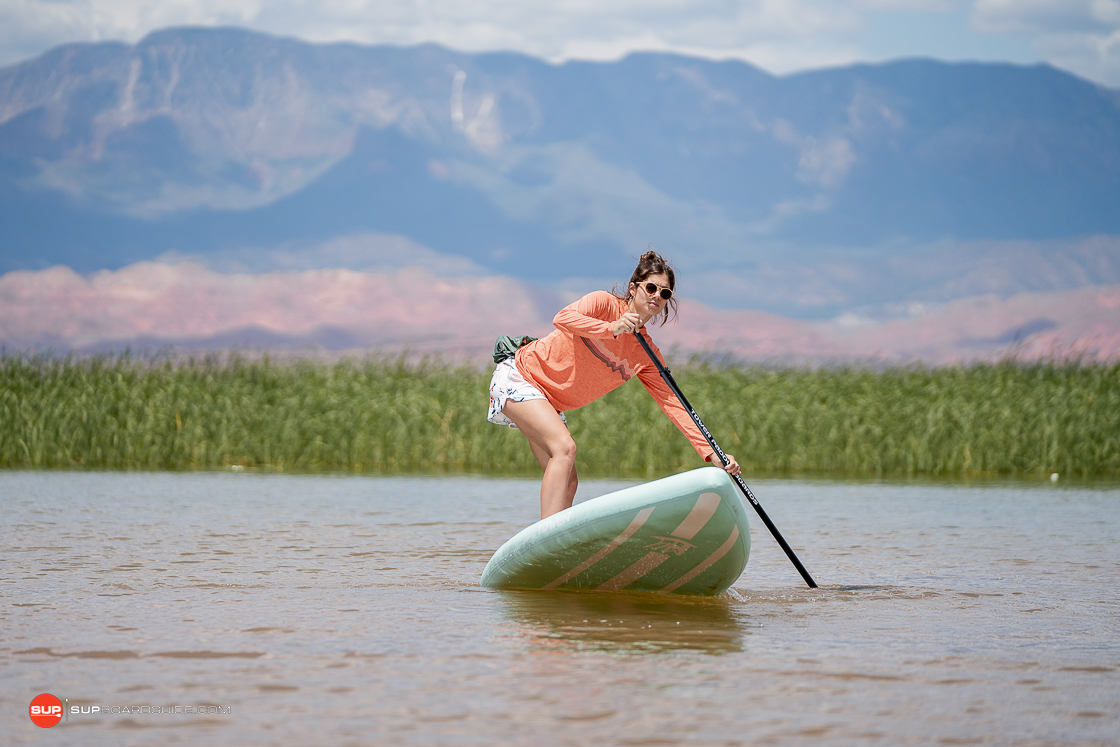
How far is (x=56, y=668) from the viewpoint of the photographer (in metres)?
3.99

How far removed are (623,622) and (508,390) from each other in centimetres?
141

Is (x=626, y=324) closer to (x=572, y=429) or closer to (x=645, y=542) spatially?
(x=645, y=542)

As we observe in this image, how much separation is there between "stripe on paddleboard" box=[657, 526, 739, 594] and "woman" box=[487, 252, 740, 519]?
0.30m

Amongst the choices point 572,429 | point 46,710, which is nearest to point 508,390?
point 46,710

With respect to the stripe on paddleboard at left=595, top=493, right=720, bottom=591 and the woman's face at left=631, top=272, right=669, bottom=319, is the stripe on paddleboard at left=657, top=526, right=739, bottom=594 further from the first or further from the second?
the woman's face at left=631, top=272, right=669, bottom=319

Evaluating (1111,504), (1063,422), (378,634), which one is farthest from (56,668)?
→ (1063,422)

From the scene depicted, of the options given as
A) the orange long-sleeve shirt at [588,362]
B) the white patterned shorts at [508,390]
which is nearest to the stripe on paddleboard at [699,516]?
the orange long-sleeve shirt at [588,362]

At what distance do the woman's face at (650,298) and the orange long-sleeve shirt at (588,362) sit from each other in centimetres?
16

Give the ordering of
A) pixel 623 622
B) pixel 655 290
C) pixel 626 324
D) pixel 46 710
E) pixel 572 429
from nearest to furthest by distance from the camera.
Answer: pixel 46 710 < pixel 623 622 < pixel 626 324 < pixel 655 290 < pixel 572 429

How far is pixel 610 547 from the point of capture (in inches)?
220

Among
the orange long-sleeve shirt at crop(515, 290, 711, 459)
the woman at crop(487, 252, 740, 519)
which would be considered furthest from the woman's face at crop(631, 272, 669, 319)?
the orange long-sleeve shirt at crop(515, 290, 711, 459)

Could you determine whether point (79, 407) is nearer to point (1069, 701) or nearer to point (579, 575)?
point (579, 575)

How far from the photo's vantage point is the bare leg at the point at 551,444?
5.70 metres

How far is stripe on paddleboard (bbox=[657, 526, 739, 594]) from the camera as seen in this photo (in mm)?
5547
